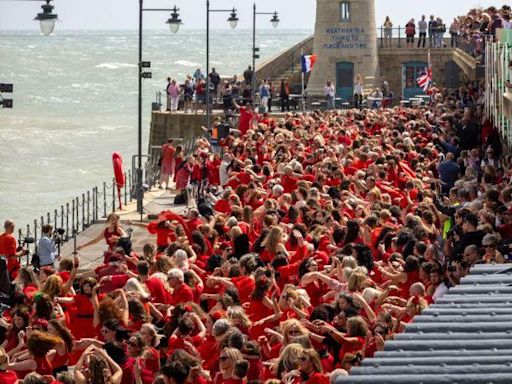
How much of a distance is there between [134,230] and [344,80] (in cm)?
3530

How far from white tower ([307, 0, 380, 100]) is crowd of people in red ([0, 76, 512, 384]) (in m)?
38.6

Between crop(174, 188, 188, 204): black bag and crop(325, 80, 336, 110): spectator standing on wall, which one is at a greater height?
crop(325, 80, 336, 110): spectator standing on wall

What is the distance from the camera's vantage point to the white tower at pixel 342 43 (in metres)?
63.3

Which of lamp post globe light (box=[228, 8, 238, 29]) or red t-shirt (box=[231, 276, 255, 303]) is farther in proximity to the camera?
lamp post globe light (box=[228, 8, 238, 29])

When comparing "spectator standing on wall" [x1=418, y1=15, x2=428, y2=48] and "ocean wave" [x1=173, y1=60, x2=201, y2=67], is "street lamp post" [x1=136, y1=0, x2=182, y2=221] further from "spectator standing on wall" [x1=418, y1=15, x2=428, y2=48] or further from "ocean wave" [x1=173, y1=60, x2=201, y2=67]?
"ocean wave" [x1=173, y1=60, x2=201, y2=67]

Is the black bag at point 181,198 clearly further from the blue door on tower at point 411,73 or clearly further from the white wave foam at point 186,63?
the white wave foam at point 186,63

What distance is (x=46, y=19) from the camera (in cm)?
2581

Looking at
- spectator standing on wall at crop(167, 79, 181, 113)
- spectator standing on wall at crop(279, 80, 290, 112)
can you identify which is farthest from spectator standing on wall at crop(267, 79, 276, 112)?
spectator standing on wall at crop(167, 79, 181, 113)

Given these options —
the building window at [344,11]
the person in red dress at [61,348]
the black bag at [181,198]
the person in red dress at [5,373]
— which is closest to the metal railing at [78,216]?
the black bag at [181,198]

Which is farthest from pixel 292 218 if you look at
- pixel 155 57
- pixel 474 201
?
pixel 155 57

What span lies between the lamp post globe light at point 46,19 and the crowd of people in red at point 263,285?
4.03 m

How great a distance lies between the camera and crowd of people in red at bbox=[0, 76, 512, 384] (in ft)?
43.1

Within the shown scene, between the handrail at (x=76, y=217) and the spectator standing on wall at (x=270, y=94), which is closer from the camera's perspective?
the handrail at (x=76, y=217)

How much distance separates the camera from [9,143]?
3401 inches
